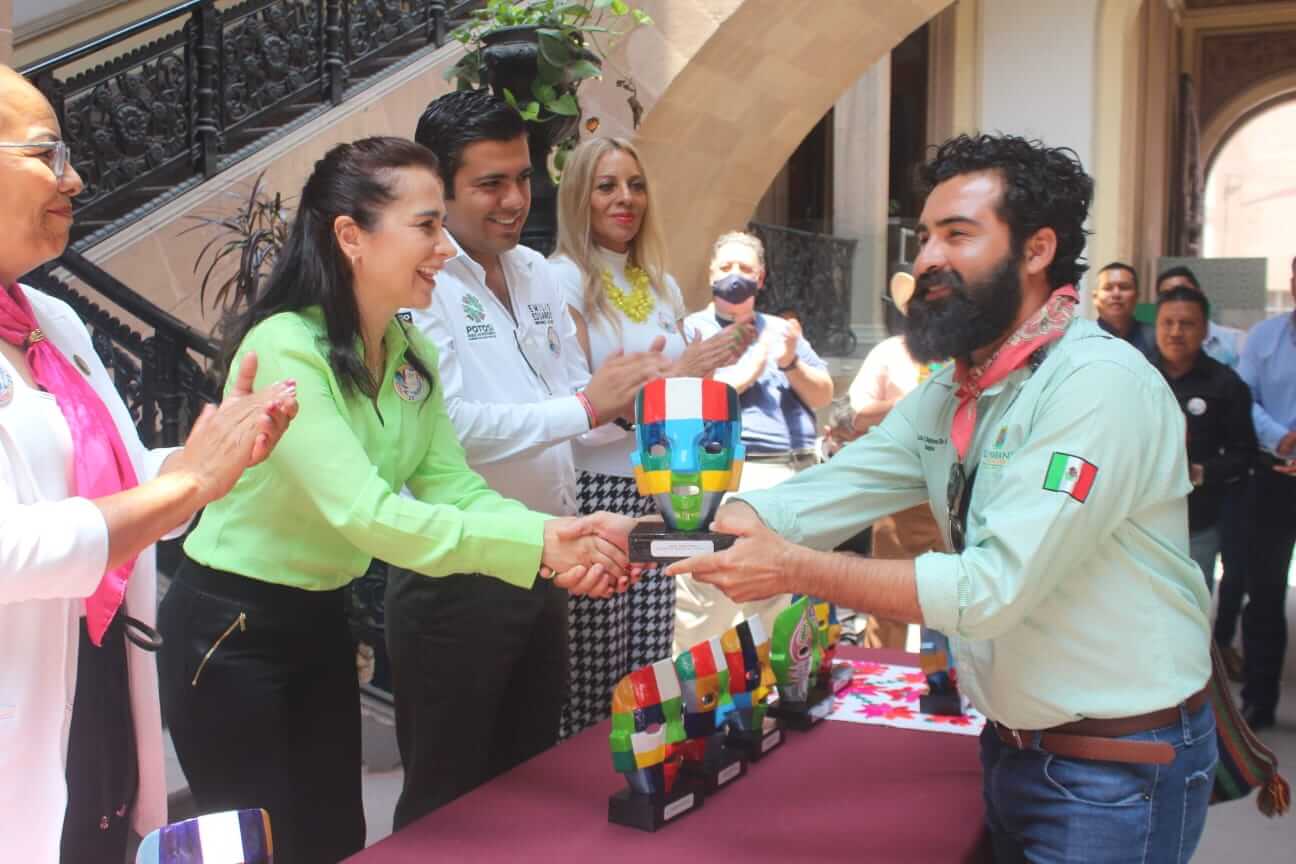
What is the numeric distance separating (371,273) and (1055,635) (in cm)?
126

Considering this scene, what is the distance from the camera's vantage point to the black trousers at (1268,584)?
4.97m

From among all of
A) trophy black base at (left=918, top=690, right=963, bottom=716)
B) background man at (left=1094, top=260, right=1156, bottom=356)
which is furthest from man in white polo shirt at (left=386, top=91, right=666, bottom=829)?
background man at (left=1094, top=260, right=1156, bottom=356)

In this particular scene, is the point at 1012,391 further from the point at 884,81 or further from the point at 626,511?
the point at 884,81

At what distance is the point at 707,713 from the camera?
7.09ft

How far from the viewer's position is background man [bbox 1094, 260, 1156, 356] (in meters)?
5.63

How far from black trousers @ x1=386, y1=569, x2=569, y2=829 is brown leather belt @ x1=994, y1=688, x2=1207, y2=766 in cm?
107

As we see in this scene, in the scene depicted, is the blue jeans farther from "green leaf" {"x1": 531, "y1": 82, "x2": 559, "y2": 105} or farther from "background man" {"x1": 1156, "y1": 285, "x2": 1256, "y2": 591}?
"background man" {"x1": 1156, "y1": 285, "x2": 1256, "y2": 591}

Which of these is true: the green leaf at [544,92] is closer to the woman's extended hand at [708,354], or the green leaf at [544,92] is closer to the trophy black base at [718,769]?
the woman's extended hand at [708,354]

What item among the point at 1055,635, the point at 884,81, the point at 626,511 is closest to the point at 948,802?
the point at 1055,635

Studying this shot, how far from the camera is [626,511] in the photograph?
10.4ft

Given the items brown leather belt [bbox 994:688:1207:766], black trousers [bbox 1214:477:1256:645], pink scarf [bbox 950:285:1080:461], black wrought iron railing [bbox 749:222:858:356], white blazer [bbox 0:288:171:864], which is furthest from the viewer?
black wrought iron railing [bbox 749:222:858:356]

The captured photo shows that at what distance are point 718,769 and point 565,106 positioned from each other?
1823 mm

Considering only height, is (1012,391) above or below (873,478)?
above

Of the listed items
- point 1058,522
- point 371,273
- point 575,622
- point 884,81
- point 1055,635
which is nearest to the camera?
point 1058,522
